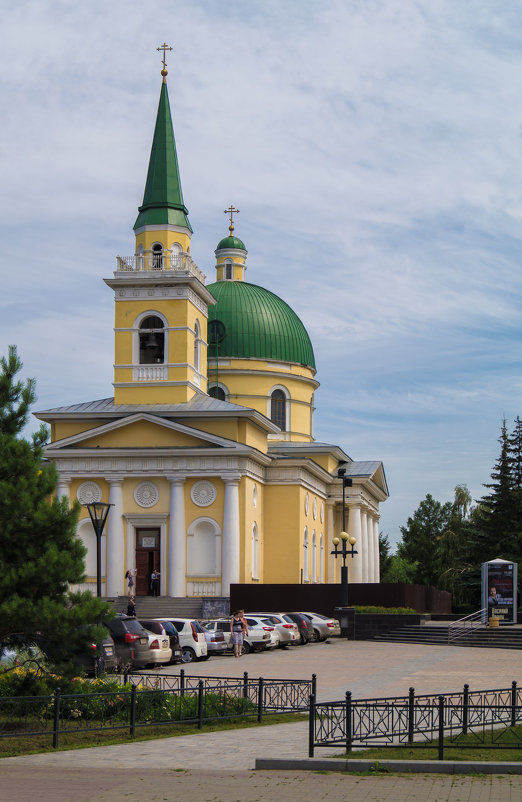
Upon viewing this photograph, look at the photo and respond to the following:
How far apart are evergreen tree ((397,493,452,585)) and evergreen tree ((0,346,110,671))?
82.9m

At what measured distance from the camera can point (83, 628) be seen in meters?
19.7

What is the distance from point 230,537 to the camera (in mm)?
52062

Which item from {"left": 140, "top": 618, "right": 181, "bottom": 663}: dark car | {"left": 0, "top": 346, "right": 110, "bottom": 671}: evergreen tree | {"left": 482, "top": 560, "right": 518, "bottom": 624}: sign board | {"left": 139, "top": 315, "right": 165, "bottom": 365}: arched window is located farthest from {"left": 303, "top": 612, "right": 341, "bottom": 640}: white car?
{"left": 0, "top": 346, "right": 110, "bottom": 671}: evergreen tree

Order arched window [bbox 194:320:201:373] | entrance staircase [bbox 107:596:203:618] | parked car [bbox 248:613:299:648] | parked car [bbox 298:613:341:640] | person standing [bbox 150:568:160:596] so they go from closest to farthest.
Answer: parked car [bbox 248:613:299:648]
parked car [bbox 298:613:341:640]
entrance staircase [bbox 107:596:203:618]
person standing [bbox 150:568:160:596]
arched window [bbox 194:320:201:373]

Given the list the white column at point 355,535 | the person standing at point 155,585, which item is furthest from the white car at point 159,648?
the white column at point 355,535

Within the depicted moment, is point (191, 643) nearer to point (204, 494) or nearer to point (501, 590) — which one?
point (501, 590)

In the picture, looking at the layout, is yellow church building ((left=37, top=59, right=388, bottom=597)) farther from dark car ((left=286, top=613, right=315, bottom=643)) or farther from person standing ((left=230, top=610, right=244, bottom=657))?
person standing ((left=230, top=610, right=244, bottom=657))

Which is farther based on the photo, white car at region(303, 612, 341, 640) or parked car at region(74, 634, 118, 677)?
white car at region(303, 612, 341, 640)

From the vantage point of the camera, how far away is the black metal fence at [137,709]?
725 inches

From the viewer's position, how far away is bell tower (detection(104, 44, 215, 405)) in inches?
2191

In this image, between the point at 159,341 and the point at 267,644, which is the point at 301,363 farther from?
the point at 267,644

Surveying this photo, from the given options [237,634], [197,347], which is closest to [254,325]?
[197,347]

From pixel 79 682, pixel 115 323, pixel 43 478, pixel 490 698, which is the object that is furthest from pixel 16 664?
pixel 115 323

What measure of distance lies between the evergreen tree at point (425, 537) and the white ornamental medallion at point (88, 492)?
5235 cm
